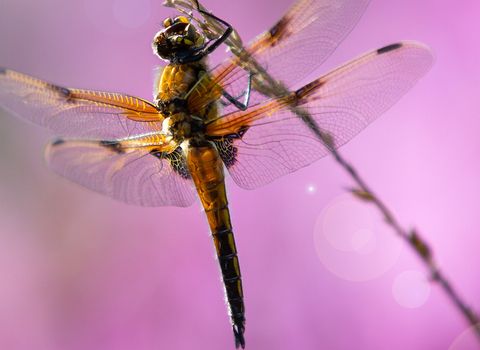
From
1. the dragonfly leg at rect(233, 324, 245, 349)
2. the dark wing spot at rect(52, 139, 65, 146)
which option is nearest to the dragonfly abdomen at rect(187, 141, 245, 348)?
the dragonfly leg at rect(233, 324, 245, 349)

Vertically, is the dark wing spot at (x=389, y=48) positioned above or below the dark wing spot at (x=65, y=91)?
below

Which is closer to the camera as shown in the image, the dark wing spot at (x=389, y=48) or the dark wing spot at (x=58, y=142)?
the dark wing spot at (x=389, y=48)

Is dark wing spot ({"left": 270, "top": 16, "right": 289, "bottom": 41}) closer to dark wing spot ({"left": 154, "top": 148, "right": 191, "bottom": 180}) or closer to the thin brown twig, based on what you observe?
the thin brown twig

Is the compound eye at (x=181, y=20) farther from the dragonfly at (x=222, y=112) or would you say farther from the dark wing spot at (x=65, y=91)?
the dark wing spot at (x=65, y=91)

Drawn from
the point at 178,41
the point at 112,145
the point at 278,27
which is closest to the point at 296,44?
the point at 278,27

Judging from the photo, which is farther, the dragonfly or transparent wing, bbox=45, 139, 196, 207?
transparent wing, bbox=45, 139, 196, 207

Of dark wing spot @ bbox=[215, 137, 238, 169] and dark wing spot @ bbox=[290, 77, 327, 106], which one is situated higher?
dark wing spot @ bbox=[215, 137, 238, 169]

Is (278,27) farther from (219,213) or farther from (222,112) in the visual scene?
(219,213)

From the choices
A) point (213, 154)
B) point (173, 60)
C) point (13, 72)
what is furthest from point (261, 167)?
point (13, 72)

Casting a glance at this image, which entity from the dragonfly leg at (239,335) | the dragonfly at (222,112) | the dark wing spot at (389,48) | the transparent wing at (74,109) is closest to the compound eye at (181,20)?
the dragonfly at (222,112)
